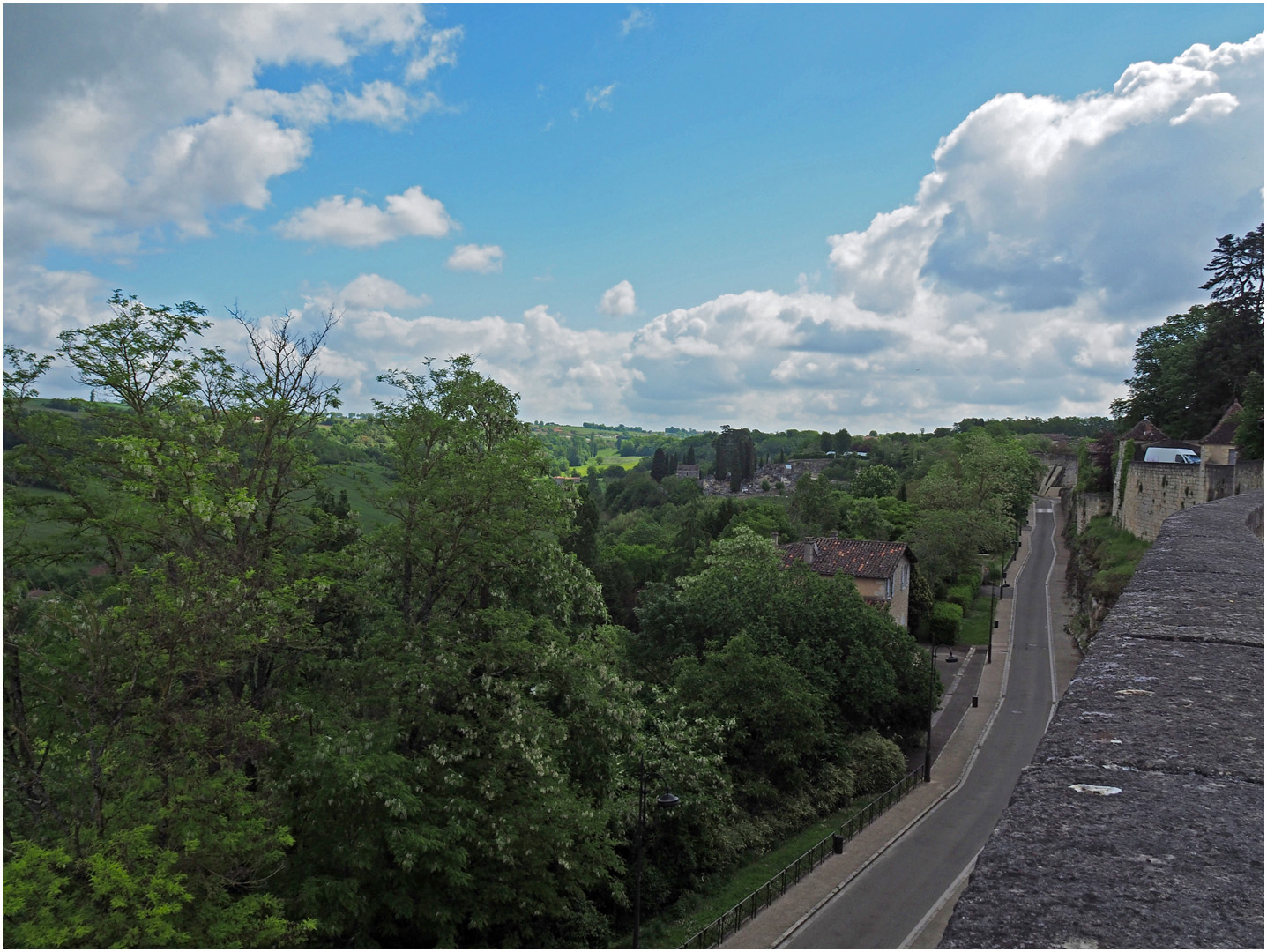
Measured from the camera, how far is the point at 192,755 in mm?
12609

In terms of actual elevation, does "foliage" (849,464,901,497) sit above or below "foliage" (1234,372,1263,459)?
below

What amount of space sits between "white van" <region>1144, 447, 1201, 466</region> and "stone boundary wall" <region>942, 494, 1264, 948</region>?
132ft

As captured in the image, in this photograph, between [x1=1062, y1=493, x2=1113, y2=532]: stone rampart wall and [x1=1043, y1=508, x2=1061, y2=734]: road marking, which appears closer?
[x1=1043, y1=508, x2=1061, y2=734]: road marking

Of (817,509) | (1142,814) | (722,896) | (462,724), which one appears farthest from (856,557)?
(1142,814)

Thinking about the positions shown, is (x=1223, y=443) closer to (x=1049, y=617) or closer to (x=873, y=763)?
(x=1049, y=617)

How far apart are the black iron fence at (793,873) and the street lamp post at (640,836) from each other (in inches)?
54.5

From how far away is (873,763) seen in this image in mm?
28719

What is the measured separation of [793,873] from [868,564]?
22746 mm

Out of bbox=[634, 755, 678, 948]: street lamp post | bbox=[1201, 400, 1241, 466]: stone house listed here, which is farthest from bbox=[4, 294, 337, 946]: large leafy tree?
bbox=[1201, 400, 1241, 466]: stone house

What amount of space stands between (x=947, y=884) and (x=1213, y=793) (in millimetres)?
21707

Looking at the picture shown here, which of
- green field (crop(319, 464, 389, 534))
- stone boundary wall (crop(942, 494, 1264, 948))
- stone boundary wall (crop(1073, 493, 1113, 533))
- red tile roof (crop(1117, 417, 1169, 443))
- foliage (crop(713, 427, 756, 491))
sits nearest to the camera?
stone boundary wall (crop(942, 494, 1264, 948))

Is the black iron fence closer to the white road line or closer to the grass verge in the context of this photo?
the grass verge

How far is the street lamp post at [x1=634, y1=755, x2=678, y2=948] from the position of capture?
59.9 feet

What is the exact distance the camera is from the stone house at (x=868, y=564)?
136 ft
